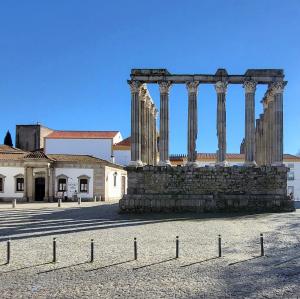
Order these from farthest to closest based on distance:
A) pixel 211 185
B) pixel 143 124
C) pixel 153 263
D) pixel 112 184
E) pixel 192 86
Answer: pixel 112 184 → pixel 143 124 → pixel 192 86 → pixel 211 185 → pixel 153 263

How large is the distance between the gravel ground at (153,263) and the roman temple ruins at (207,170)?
710 cm

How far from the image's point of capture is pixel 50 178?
150 ft

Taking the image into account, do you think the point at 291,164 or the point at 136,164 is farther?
the point at 291,164

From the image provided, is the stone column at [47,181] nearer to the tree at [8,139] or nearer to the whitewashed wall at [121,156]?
the whitewashed wall at [121,156]

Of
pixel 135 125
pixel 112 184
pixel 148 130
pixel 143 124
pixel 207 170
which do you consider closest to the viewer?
pixel 207 170

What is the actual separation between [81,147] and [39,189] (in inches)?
685

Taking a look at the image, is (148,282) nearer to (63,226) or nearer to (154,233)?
(154,233)

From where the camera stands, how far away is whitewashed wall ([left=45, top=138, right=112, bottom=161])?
62.7 meters

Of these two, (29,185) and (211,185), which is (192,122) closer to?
(211,185)

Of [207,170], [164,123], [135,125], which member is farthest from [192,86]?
[207,170]

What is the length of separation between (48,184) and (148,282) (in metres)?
37.3

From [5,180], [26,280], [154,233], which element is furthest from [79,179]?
[26,280]

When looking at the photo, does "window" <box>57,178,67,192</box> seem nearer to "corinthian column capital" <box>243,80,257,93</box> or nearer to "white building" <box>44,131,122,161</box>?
"white building" <box>44,131,122,161</box>

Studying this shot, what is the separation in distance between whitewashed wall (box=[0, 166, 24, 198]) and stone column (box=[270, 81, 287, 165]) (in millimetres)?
27007
